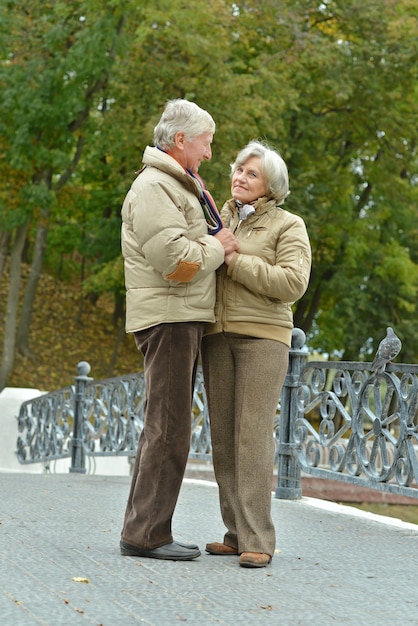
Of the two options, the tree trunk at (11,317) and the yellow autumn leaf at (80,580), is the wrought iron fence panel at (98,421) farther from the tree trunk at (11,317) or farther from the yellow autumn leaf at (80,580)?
the tree trunk at (11,317)

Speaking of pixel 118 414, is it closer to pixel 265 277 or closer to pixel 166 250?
pixel 265 277

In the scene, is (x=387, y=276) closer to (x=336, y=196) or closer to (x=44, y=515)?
(x=336, y=196)

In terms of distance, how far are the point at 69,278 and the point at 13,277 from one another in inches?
452

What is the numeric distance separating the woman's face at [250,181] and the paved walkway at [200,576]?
5.49ft

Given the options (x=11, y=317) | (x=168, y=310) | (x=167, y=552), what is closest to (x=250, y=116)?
(x=11, y=317)

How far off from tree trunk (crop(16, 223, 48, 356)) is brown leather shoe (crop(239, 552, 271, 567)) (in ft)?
79.3

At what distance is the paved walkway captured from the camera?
404 cm

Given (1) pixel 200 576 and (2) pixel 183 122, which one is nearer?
(1) pixel 200 576

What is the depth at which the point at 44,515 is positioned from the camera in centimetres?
672

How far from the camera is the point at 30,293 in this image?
96.5 ft

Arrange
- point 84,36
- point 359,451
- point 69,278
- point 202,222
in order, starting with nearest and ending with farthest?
point 202,222 < point 359,451 < point 84,36 < point 69,278

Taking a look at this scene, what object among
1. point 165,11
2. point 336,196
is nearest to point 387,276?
point 336,196

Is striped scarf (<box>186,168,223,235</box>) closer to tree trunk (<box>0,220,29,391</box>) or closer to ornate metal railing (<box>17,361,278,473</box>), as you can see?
ornate metal railing (<box>17,361,278,473</box>)

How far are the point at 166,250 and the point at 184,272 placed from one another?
0.40 ft
